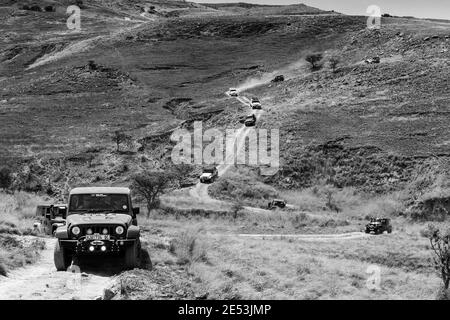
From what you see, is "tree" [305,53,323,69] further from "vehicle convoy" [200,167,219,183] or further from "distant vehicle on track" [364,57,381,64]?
"vehicle convoy" [200,167,219,183]

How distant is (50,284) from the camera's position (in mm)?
14758

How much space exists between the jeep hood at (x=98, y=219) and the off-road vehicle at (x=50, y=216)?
24.9 feet

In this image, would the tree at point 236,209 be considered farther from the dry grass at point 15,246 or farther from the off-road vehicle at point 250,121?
the off-road vehicle at point 250,121

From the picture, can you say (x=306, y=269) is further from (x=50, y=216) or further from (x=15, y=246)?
(x=50, y=216)

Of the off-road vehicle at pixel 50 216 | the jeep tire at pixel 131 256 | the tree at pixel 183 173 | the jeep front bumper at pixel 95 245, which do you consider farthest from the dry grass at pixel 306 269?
the tree at pixel 183 173

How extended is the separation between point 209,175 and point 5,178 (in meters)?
21.8

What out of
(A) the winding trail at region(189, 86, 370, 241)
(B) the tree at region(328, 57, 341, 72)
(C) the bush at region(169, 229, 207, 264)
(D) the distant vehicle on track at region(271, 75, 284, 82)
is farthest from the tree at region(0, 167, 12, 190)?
(B) the tree at region(328, 57, 341, 72)

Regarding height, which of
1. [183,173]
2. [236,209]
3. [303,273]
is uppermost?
[303,273]

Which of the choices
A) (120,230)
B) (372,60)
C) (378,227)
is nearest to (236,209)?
(378,227)

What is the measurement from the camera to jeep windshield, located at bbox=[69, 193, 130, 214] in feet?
59.5

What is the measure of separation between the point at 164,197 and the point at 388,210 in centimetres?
2110

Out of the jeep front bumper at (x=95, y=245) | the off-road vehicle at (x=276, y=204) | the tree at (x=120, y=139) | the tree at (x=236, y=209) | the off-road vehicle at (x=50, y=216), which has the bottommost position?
the off-road vehicle at (x=276, y=204)

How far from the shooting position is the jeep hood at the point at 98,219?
1670cm

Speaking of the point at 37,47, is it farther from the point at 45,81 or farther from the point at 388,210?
the point at 388,210
